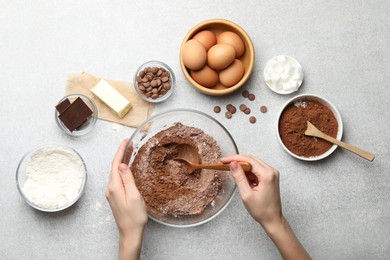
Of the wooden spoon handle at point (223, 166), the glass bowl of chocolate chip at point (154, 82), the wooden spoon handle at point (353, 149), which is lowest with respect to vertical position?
the wooden spoon handle at point (223, 166)

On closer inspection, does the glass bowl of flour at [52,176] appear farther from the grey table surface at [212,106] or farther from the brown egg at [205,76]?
the brown egg at [205,76]

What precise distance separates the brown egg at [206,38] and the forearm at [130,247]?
84 cm

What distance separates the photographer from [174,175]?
198 centimetres

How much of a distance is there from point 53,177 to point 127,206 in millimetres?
443

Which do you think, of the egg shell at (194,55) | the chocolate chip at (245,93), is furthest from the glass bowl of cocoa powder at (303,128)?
the egg shell at (194,55)

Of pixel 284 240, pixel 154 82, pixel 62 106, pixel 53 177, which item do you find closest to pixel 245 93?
pixel 154 82

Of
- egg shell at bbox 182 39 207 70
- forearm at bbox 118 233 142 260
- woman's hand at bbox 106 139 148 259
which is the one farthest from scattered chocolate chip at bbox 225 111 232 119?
forearm at bbox 118 233 142 260

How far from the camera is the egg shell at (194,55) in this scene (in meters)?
1.96

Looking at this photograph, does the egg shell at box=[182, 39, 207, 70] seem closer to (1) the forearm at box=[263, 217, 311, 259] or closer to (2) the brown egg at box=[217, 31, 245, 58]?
(2) the brown egg at box=[217, 31, 245, 58]

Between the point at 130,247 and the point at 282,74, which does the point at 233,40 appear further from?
the point at 130,247

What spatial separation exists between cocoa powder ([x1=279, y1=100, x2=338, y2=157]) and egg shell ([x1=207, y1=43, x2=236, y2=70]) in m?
0.35

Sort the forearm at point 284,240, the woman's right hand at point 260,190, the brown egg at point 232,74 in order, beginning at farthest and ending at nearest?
the brown egg at point 232,74, the forearm at point 284,240, the woman's right hand at point 260,190

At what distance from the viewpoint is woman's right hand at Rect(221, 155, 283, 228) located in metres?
1.77

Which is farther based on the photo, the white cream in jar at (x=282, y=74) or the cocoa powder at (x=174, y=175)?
the white cream in jar at (x=282, y=74)
